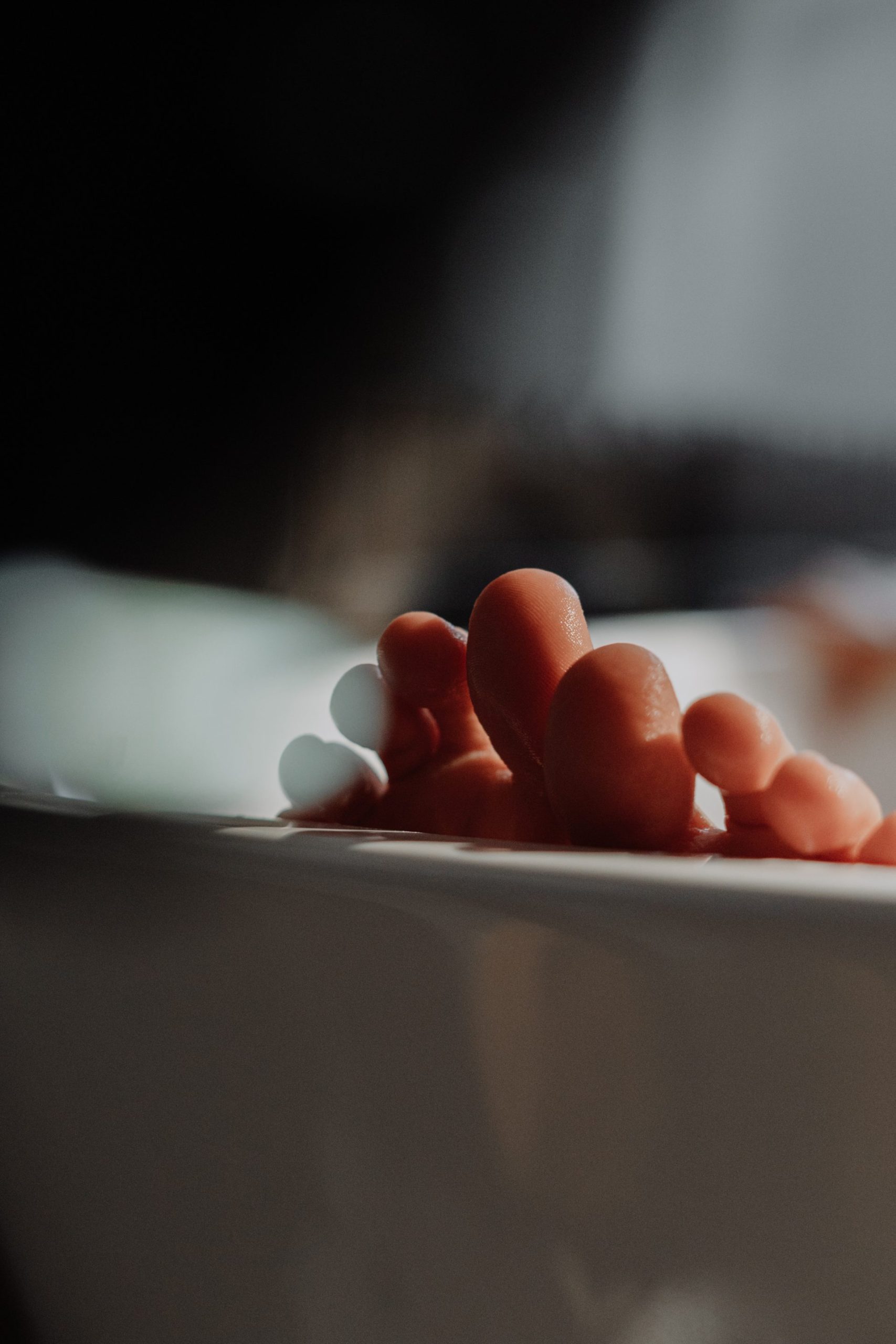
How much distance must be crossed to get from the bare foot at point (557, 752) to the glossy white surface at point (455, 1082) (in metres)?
0.04

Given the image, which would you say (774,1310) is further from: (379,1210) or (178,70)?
(178,70)

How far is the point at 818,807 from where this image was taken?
205 millimetres

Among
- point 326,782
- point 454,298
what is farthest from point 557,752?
point 454,298

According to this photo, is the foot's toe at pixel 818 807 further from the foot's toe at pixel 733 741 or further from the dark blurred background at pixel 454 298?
the dark blurred background at pixel 454 298

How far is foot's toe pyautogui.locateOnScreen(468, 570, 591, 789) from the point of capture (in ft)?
0.82

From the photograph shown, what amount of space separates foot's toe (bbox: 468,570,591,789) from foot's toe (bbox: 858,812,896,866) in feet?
0.26

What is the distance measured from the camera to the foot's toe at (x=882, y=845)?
0.67ft

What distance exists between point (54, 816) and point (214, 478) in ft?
4.26

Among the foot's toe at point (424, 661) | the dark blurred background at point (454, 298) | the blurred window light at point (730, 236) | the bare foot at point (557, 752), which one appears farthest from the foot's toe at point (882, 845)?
the blurred window light at point (730, 236)

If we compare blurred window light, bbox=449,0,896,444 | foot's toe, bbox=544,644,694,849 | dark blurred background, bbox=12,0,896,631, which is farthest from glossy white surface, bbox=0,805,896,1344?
blurred window light, bbox=449,0,896,444

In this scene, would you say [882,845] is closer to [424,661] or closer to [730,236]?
[424,661]

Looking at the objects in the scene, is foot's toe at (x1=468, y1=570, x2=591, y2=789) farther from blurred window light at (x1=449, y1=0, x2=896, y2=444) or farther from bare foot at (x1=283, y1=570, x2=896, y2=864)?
blurred window light at (x1=449, y1=0, x2=896, y2=444)

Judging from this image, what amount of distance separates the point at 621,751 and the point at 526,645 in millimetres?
44

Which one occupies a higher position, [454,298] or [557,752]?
[454,298]
